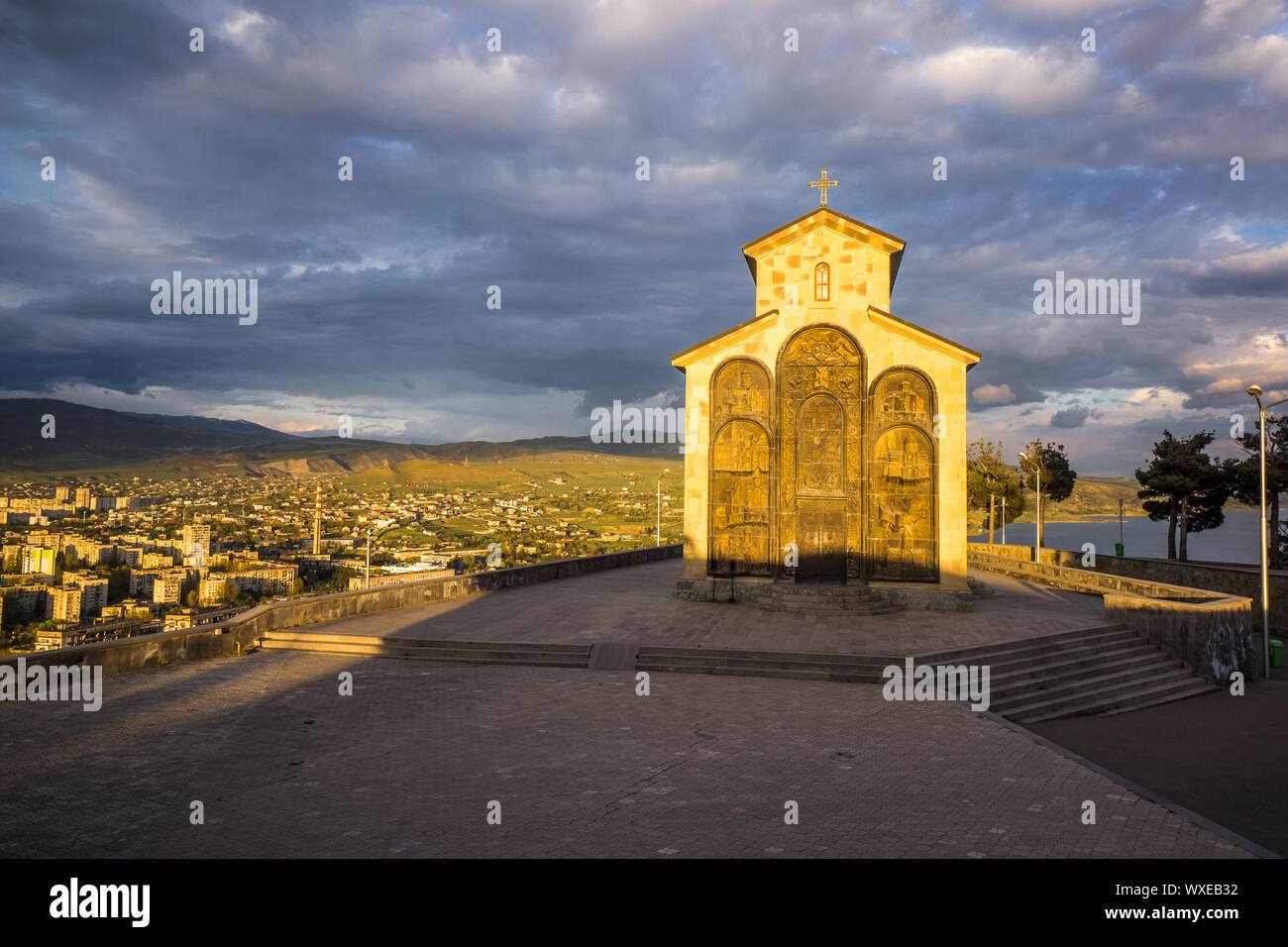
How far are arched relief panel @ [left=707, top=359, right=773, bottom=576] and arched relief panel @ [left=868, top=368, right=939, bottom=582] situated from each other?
3.19 meters

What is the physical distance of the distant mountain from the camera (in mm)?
71438

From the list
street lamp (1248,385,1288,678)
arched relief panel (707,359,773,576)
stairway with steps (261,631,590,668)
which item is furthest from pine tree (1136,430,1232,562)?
stairway with steps (261,631,590,668)

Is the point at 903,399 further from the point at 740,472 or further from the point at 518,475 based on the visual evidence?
the point at 518,475

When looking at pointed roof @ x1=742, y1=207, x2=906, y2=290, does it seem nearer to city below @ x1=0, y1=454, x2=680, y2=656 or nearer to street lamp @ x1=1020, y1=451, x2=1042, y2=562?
city below @ x1=0, y1=454, x2=680, y2=656

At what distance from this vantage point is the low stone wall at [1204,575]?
1085 inches

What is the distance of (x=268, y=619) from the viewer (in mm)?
16188

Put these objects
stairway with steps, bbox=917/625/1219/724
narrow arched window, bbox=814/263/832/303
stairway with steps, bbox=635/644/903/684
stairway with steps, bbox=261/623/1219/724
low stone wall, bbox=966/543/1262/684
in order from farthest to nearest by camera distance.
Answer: narrow arched window, bbox=814/263/832/303 < low stone wall, bbox=966/543/1262/684 < stairway with steps, bbox=635/644/903/684 < stairway with steps, bbox=261/623/1219/724 < stairway with steps, bbox=917/625/1219/724

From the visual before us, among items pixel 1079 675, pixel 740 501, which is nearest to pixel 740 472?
pixel 740 501

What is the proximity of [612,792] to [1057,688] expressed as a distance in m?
10.8

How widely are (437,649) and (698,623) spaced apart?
642cm

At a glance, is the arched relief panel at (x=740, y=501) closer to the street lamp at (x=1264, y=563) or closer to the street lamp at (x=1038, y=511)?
the street lamp at (x=1264, y=563)

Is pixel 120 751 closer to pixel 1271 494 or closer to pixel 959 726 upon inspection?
pixel 959 726

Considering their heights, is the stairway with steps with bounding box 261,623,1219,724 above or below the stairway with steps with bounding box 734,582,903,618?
below

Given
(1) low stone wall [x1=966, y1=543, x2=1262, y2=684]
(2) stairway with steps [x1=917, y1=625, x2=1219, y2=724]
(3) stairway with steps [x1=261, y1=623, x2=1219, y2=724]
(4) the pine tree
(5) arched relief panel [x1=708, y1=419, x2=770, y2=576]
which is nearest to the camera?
(2) stairway with steps [x1=917, y1=625, x2=1219, y2=724]
